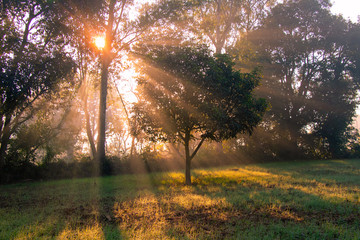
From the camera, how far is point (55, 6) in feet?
45.9

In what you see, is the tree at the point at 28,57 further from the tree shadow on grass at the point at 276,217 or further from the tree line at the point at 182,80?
the tree shadow on grass at the point at 276,217

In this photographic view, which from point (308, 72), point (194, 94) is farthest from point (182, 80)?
point (308, 72)

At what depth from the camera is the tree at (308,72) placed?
101 ft

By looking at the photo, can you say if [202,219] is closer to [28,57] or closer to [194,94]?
[194,94]

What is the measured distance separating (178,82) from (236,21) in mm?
20906

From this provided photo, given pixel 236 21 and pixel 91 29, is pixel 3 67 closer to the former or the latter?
pixel 91 29

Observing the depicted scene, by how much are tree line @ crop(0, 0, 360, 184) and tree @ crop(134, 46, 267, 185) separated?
0.05 m

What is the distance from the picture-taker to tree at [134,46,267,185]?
1195 cm

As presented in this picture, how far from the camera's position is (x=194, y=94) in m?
12.2

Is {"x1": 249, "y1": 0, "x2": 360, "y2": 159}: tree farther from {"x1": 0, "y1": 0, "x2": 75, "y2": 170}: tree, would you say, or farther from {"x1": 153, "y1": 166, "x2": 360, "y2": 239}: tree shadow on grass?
{"x1": 153, "y1": 166, "x2": 360, "y2": 239}: tree shadow on grass

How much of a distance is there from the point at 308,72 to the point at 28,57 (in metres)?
30.8

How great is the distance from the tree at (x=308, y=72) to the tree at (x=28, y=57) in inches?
887

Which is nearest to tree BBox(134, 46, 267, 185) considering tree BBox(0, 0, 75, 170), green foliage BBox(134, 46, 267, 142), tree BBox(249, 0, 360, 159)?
green foliage BBox(134, 46, 267, 142)

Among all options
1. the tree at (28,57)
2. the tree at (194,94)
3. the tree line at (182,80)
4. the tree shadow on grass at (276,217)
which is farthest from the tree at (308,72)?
the tree shadow on grass at (276,217)
